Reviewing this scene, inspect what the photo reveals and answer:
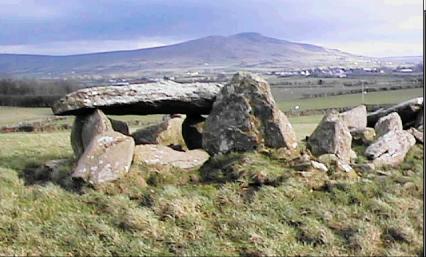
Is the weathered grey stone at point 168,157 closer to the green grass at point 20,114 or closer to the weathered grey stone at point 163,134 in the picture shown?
the weathered grey stone at point 163,134

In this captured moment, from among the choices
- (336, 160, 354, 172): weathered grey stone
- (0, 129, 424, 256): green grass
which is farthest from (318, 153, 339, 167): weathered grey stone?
(0, 129, 424, 256): green grass

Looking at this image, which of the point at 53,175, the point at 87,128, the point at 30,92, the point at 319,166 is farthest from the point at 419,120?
the point at 30,92

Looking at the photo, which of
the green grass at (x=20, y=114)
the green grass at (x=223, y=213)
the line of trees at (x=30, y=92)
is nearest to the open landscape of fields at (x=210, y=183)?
the green grass at (x=223, y=213)

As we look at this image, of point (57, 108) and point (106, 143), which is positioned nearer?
point (106, 143)

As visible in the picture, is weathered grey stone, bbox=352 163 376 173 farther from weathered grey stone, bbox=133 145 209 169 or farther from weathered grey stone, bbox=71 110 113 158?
weathered grey stone, bbox=71 110 113 158

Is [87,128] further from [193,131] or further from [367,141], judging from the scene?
[367,141]

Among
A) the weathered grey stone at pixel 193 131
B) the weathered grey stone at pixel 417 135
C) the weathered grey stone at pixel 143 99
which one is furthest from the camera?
the weathered grey stone at pixel 193 131

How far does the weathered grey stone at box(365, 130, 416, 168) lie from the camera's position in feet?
38.7

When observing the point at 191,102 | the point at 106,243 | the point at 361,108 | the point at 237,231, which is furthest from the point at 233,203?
the point at 361,108

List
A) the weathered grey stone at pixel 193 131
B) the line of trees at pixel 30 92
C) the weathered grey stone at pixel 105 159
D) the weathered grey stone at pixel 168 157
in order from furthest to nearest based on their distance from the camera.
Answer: the line of trees at pixel 30 92, the weathered grey stone at pixel 193 131, the weathered grey stone at pixel 168 157, the weathered grey stone at pixel 105 159

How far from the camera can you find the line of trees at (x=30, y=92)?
39.3 metres

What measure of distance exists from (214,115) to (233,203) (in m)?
3.55

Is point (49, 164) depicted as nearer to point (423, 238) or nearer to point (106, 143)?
point (106, 143)

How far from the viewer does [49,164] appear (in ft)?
39.5
